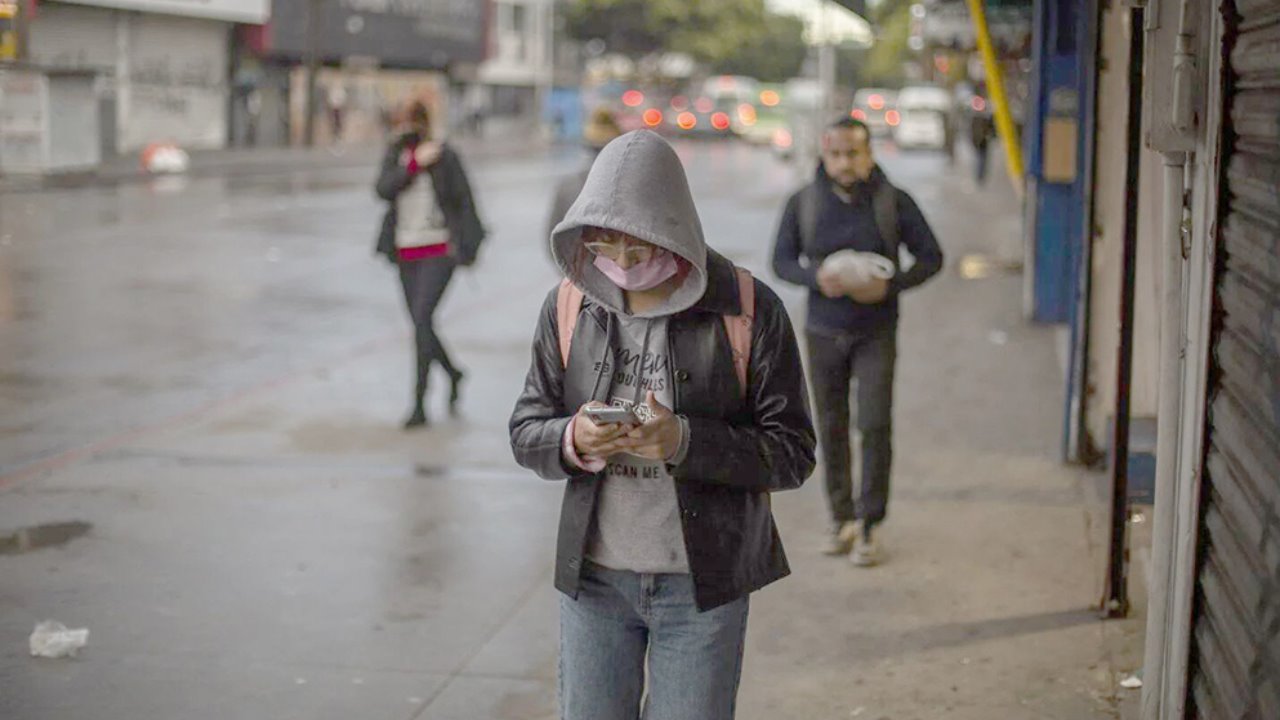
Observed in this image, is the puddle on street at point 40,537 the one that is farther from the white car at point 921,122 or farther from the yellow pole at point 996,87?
the white car at point 921,122

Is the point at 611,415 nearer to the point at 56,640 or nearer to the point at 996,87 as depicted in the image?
the point at 56,640

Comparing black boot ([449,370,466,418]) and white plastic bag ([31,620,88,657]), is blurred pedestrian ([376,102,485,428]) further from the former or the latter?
white plastic bag ([31,620,88,657])

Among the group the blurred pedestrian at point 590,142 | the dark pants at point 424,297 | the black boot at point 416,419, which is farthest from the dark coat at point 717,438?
the black boot at point 416,419

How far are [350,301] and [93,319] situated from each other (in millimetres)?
2560

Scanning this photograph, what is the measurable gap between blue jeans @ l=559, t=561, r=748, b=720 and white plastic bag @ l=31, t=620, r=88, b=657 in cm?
277

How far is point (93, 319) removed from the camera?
Answer: 44.3 feet

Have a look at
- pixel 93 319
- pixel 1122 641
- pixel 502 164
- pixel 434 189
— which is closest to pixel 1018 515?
pixel 1122 641

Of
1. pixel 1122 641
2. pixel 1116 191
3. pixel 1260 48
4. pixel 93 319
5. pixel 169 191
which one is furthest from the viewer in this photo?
pixel 169 191

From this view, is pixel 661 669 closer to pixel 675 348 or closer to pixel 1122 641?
pixel 675 348

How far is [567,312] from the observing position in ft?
12.3

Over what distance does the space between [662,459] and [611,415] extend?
8.2 inches

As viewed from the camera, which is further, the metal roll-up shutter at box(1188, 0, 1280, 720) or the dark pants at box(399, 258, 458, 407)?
the dark pants at box(399, 258, 458, 407)

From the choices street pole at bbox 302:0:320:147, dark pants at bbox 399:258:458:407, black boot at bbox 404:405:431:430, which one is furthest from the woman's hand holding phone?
street pole at bbox 302:0:320:147

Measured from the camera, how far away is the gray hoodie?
3.50 metres
